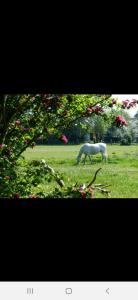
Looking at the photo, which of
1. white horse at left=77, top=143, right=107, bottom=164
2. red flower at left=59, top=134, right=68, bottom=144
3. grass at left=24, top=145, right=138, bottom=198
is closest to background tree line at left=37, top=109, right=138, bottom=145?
red flower at left=59, top=134, right=68, bottom=144

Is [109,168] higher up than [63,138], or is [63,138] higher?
[63,138]

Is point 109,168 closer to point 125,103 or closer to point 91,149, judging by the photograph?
point 91,149

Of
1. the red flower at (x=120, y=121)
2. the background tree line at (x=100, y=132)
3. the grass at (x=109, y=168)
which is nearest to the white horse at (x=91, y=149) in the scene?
the grass at (x=109, y=168)

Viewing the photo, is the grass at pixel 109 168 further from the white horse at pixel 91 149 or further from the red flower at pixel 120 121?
the red flower at pixel 120 121

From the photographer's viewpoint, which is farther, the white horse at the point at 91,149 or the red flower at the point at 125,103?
the white horse at the point at 91,149

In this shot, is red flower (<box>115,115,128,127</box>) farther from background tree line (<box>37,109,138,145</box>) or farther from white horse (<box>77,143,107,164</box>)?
white horse (<box>77,143,107,164</box>)

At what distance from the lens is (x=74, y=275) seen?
2.37 metres

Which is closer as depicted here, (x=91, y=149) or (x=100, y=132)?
(x=100, y=132)

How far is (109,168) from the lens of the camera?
215 inches

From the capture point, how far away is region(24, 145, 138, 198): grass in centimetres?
409

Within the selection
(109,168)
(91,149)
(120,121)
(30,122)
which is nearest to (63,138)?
(30,122)

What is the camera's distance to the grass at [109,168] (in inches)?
161
